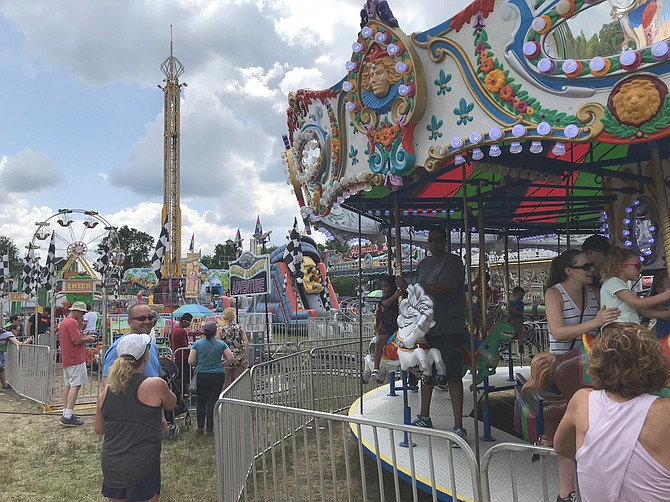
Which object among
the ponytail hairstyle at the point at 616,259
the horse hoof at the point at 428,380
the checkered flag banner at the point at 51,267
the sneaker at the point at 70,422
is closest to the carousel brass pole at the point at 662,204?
the ponytail hairstyle at the point at 616,259

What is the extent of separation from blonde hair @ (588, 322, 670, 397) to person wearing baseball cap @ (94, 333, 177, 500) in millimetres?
2282

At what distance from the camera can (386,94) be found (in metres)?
4.14

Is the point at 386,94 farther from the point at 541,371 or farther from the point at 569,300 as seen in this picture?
the point at 541,371

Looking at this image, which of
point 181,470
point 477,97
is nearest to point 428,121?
point 477,97

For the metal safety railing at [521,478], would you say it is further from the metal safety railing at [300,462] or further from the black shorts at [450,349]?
the black shorts at [450,349]

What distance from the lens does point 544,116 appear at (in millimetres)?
3225

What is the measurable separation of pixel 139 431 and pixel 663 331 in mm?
3255

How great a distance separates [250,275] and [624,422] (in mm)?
14072

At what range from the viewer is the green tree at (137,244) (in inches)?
2739

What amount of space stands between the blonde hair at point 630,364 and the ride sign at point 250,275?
12099 mm

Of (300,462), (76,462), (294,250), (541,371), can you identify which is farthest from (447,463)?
(294,250)

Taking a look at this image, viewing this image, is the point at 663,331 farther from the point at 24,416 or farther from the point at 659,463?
the point at 24,416

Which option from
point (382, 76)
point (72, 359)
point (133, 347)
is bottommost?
point (72, 359)

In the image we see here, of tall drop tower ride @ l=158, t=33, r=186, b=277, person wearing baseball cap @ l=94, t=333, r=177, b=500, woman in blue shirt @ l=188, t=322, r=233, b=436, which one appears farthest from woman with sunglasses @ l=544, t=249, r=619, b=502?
tall drop tower ride @ l=158, t=33, r=186, b=277
